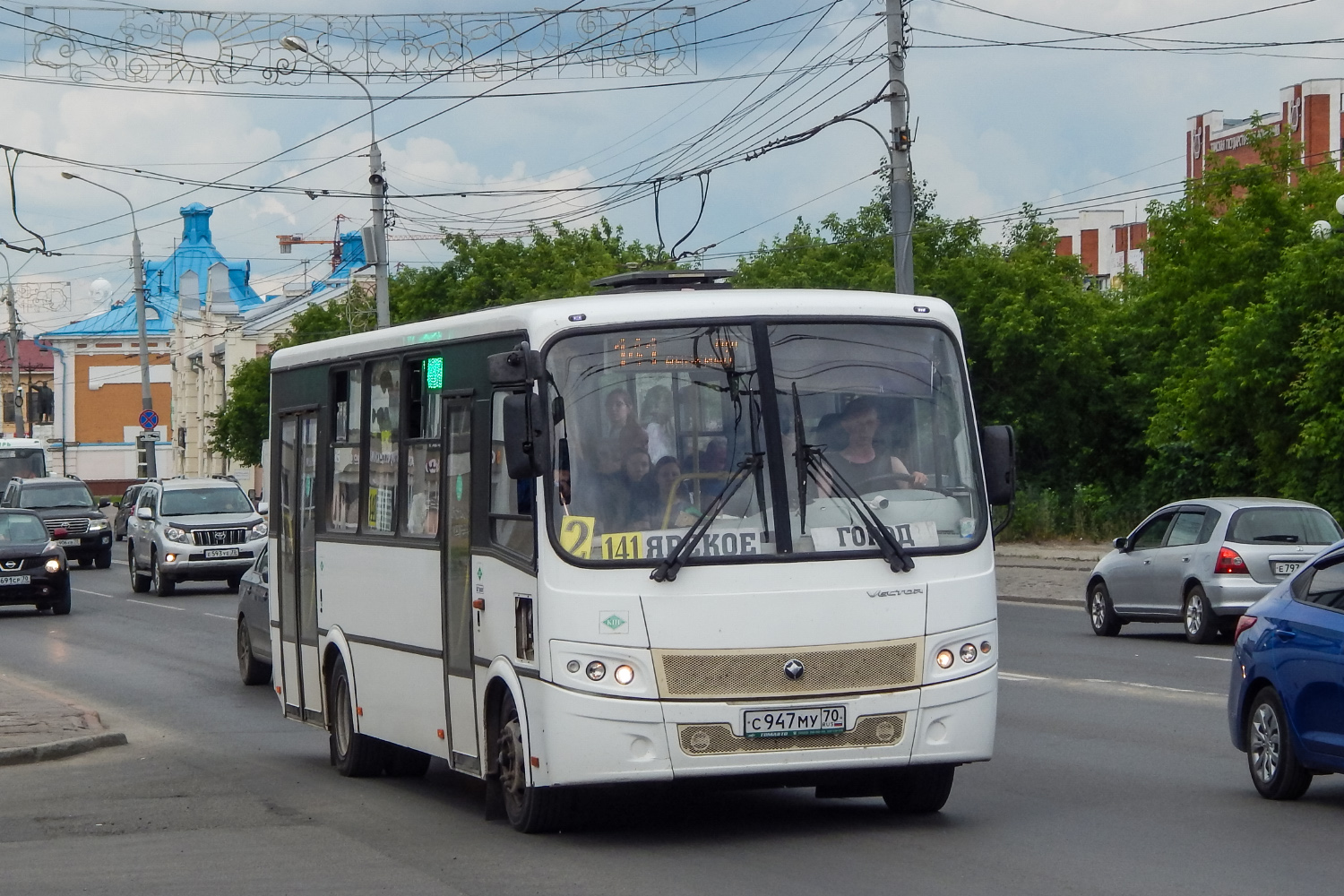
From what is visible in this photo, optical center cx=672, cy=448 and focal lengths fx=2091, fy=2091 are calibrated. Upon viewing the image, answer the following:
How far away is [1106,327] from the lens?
1896 inches

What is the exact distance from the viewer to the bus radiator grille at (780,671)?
9258 mm

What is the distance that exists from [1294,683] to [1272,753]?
1.57 feet

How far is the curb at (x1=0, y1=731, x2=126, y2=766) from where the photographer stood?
553 inches

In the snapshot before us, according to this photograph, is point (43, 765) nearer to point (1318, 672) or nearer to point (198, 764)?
point (198, 764)

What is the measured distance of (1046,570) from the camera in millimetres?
37312

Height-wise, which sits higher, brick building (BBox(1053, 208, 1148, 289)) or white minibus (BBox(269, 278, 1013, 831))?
brick building (BBox(1053, 208, 1148, 289))

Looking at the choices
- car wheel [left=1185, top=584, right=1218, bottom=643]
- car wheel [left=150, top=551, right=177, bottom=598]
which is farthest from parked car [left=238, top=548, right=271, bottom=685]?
car wheel [left=150, top=551, right=177, bottom=598]

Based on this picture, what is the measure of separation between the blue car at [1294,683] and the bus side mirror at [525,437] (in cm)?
387

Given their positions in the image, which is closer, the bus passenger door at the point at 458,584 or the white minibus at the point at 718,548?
the white minibus at the point at 718,548

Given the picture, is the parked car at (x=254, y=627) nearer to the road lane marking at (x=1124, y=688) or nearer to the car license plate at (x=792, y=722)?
the road lane marking at (x=1124, y=688)

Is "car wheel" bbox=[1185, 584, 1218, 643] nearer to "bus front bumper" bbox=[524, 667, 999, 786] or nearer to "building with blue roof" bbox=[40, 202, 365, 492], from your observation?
"bus front bumper" bbox=[524, 667, 999, 786]

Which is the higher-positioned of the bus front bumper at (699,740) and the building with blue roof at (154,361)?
the building with blue roof at (154,361)

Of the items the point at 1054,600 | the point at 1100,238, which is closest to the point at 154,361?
the point at 1100,238

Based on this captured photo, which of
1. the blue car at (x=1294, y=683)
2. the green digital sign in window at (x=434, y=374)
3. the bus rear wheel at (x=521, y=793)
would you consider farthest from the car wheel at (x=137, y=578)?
the blue car at (x=1294, y=683)
